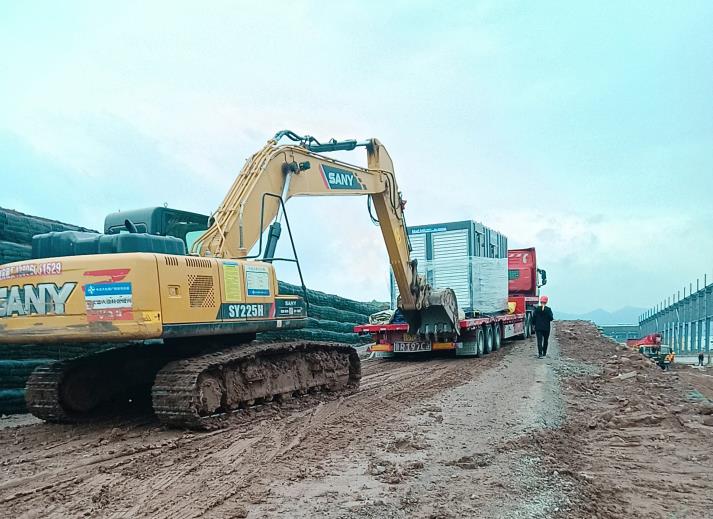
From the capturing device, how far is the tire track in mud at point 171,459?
14.8 ft

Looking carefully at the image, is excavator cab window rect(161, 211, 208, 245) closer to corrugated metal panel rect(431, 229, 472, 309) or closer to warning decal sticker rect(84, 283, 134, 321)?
warning decal sticker rect(84, 283, 134, 321)

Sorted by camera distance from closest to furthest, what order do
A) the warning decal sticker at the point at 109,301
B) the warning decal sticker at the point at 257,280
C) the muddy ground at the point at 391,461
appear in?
1. the muddy ground at the point at 391,461
2. the warning decal sticker at the point at 109,301
3. the warning decal sticker at the point at 257,280

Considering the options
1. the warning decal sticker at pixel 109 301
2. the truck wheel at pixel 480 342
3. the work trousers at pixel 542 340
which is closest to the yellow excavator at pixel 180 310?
the warning decal sticker at pixel 109 301

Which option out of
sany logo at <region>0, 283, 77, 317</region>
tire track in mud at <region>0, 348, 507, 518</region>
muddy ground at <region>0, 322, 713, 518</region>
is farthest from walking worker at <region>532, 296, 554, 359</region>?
sany logo at <region>0, 283, 77, 317</region>

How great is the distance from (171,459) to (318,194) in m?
5.19

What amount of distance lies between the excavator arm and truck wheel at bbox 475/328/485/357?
1.16 metres

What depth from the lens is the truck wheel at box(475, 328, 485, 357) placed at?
14.7 meters

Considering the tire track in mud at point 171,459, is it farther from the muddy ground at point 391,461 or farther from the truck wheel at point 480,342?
the truck wheel at point 480,342

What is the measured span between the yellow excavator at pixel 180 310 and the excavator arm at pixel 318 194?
0.08 ft

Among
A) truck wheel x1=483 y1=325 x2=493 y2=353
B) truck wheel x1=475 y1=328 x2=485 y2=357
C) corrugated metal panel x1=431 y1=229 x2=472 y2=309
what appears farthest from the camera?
truck wheel x1=483 y1=325 x2=493 y2=353

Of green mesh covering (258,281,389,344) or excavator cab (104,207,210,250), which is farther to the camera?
green mesh covering (258,281,389,344)

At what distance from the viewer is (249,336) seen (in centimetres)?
843

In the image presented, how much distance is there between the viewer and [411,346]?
1418cm

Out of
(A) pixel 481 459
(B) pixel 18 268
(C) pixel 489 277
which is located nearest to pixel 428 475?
(A) pixel 481 459
